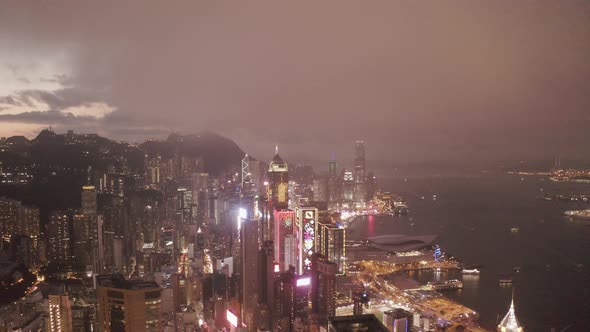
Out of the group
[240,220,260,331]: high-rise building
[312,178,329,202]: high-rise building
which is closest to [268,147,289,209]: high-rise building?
[240,220,260,331]: high-rise building

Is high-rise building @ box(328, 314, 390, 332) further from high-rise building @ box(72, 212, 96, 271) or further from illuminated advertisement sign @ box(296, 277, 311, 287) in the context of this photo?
high-rise building @ box(72, 212, 96, 271)

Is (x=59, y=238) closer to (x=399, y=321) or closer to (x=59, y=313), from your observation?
(x=59, y=313)

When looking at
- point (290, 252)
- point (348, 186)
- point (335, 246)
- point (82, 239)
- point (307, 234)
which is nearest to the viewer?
point (82, 239)

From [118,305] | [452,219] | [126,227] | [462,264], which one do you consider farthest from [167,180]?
[452,219]

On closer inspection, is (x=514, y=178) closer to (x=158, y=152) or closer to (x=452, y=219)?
(x=452, y=219)

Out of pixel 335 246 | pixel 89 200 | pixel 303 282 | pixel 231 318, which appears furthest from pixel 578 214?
pixel 89 200

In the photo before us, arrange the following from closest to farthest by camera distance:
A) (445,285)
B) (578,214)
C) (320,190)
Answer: (445,285)
(578,214)
(320,190)
